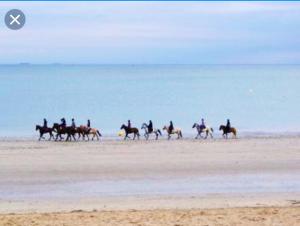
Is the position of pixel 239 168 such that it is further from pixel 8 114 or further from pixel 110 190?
pixel 8 114

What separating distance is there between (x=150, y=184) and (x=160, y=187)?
2.17ft

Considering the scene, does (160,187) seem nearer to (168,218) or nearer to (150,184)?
(150,184)

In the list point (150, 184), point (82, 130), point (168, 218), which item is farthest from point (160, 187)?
point (82, 130)

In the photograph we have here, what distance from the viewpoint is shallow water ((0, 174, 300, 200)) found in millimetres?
20000

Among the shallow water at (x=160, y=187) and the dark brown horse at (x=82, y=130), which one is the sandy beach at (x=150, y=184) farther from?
the dark brown horse at (x=82, y=130)

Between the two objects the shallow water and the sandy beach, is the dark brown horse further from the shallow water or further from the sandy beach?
the shallow water

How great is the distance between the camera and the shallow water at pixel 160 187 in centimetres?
2000

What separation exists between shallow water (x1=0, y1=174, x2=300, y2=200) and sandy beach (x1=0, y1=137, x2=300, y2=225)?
31mm

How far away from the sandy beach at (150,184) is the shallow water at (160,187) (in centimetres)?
3

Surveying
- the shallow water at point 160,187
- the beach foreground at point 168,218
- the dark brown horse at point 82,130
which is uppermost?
the dark brown horse at point 82,130

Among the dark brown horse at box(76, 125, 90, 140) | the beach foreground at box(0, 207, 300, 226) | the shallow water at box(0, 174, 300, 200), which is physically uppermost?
the dark brown horse at box(76, 125, 90, 140)

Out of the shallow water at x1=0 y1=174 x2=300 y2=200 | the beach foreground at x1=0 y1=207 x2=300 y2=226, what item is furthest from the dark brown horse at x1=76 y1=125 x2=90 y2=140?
the beach foreground at x1=0 y1=207 x2=300 y2=226

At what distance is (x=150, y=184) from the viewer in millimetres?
21719

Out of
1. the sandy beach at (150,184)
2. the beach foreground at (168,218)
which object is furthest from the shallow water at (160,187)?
the beach foreground at (168,218)
